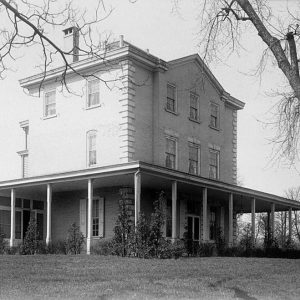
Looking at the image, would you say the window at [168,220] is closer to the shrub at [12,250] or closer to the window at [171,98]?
the window at [171,98]

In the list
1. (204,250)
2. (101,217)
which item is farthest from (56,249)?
(204,250)

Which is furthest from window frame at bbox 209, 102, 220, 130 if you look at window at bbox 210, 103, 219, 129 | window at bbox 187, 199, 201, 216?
window at bbox 187, 199, 201, 216

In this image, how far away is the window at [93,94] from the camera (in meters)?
27.0

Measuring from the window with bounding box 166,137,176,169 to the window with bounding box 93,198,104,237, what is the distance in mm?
3775

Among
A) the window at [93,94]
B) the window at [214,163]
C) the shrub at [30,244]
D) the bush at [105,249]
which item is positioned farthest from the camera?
the window at [214,163]

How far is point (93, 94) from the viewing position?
27.3 m

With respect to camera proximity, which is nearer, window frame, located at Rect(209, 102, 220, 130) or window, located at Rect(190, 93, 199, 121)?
window, located at Rect(190, 93, 199, 121)

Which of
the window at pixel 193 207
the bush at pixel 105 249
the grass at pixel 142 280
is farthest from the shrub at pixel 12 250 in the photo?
the window at pixel 193 207

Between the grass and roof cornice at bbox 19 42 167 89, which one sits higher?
roof cornice at bbox 19 42 167 89

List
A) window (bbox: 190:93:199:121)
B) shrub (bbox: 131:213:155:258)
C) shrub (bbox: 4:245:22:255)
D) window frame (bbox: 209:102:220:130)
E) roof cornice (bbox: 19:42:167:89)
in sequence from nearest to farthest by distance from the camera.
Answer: shrub (bbox: 131:213:155:258) → shrub (bbox: 4:245:22:255) → roof cornice (bbox: 19:42:167:89) → window (bbox: 190:93:199:121) → window frame (bbox: 209:102:220:130)

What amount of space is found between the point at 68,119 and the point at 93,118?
5.89 feet

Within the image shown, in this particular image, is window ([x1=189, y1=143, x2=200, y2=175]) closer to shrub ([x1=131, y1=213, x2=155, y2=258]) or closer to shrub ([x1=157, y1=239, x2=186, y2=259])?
shrub ([x1=157, y1=239, x2=186, y2=259])

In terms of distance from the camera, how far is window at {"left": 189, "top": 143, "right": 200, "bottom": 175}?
95.2 feet

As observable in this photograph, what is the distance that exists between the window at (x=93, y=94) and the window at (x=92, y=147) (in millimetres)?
1420
